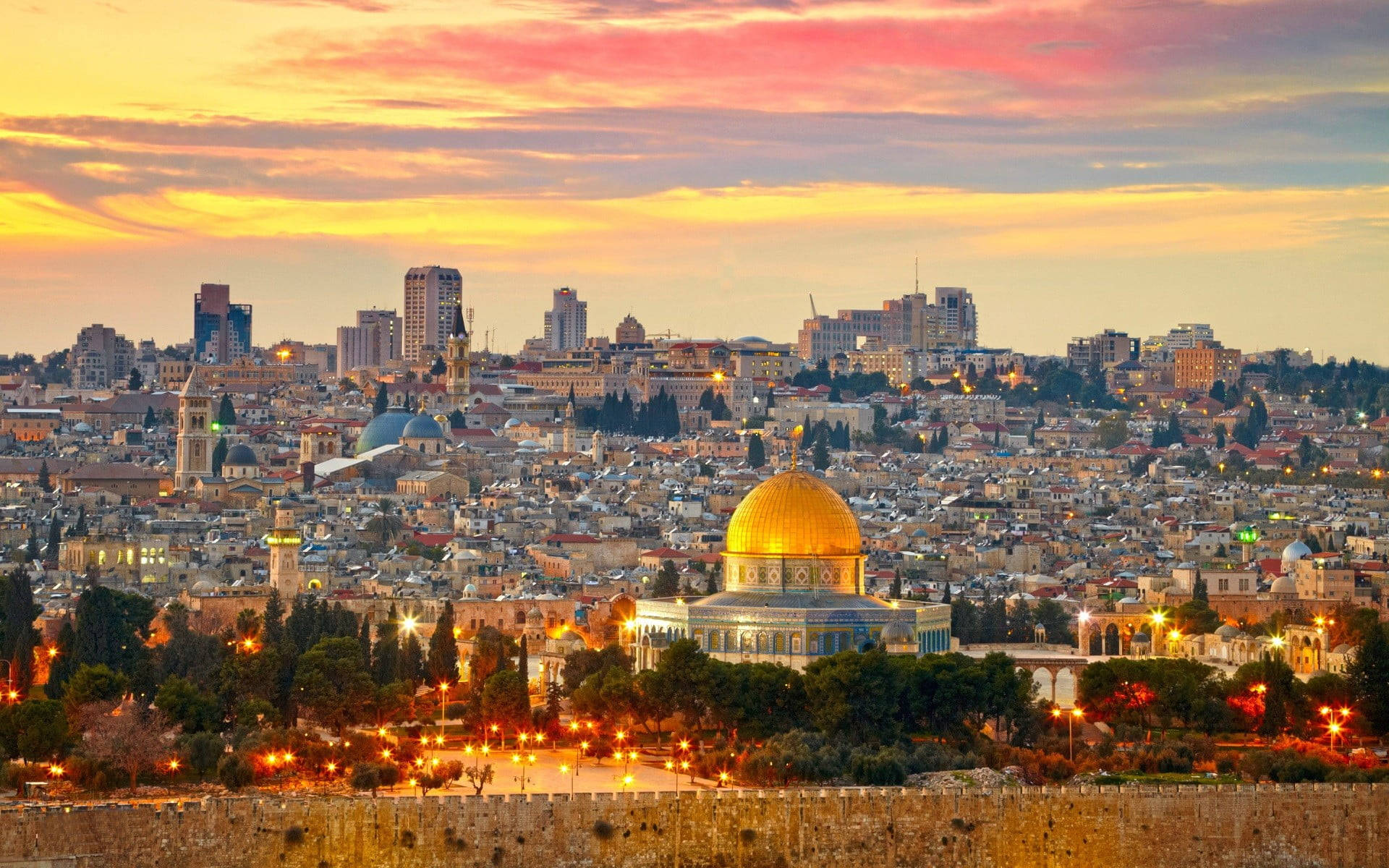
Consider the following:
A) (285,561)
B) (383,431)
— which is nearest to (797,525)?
(285,561)

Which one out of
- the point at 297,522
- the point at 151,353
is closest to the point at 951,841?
the point at 297,522

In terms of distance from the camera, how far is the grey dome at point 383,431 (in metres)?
110

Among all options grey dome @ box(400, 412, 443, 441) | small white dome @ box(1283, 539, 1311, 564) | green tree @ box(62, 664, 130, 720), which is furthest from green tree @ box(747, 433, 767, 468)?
green tree @ box(62, 664, 130, 720)

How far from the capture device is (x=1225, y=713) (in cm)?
4784

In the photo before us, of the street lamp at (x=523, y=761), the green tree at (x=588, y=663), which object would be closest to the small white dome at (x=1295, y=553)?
the green tree at (x=588, y=663)

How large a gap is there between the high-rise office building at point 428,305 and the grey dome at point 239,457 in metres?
68.5

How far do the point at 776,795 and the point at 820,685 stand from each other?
336 inches

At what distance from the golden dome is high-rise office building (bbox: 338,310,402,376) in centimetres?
12154

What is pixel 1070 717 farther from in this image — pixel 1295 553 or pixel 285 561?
pixel 1295 553

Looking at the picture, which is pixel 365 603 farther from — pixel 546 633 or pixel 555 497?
pixel 555 497

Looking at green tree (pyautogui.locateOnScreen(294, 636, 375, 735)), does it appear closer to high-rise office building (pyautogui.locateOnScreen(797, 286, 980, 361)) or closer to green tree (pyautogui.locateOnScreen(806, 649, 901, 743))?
green tree (pyautogui.locateOnScreen(806, 649, 901, 743))

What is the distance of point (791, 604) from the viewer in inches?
2126

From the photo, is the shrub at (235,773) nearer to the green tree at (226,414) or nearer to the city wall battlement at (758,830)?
the city wall battlement at (758,830)

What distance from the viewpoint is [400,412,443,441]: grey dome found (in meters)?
110
